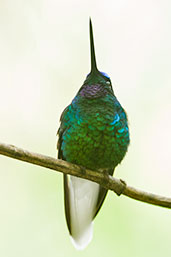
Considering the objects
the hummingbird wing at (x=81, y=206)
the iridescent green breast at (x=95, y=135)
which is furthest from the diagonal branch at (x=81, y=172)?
the hummingbird wing at (x=81, y=206)

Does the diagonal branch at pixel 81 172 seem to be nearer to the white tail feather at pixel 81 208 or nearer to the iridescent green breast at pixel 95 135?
the iridescent green breast at pixel 95 135

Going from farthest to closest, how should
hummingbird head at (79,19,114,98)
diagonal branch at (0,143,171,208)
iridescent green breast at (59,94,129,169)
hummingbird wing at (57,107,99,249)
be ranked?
1. hummingbird wing at (57,107,99,249)
2. hummingbird head at (79,19,114,98)
3. iridescent green breast at (59,94,129,169)
4. diagonal branch at (0,143,171,208)

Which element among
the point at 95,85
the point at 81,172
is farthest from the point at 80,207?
the point at 95,85

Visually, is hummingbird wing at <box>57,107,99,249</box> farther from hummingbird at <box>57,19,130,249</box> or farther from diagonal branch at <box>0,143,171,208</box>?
diagonal branch at <box>0,143,171,208</box>

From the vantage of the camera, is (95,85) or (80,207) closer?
(95,85)

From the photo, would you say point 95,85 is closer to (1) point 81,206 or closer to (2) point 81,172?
(2) point 81,172

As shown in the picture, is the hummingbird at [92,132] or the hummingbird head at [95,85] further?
the hummingbird head at [95,85]

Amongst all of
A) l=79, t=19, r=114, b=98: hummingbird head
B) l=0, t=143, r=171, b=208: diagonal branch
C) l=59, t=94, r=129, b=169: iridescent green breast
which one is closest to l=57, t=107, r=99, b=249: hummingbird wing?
l=59, t=94, r=129, b=169: iridescent green breast
